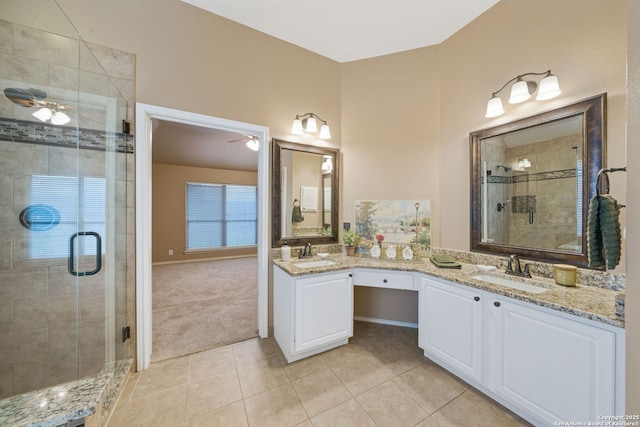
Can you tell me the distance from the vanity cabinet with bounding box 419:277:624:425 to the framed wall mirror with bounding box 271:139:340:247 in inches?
52.5

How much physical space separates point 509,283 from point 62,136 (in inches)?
138

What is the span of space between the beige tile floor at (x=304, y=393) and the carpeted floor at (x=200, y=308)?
24cm

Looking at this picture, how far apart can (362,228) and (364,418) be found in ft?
5.74

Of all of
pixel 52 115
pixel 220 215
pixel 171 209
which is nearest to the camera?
pixel 52 115

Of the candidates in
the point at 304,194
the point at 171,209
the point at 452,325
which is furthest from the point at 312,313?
the point at 171,209

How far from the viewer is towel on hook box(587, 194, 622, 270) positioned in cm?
115

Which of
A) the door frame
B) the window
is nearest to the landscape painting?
the door frame

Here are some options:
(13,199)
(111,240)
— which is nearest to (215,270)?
(111,240)

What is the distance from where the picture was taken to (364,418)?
4.81 ft

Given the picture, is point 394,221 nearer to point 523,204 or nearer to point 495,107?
point 523,204

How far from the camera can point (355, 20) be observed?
7.47 ft

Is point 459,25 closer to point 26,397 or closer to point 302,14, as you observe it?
point 302,14

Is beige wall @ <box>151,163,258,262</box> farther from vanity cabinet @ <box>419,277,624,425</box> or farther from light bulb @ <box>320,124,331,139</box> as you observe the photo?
vanity cabinet @ <box>419,277,624,425</box>

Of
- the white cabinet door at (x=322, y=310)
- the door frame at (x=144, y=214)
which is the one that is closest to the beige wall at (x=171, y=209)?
the door frame at (x=144, y=214)
